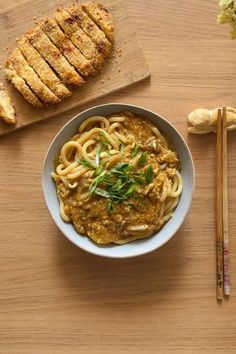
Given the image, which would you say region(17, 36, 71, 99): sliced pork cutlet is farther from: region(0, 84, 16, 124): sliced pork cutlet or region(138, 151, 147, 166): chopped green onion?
region(138, 151, 147, 166): chopped green onion

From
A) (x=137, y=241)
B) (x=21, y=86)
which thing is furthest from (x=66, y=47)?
(x=137, y=241)

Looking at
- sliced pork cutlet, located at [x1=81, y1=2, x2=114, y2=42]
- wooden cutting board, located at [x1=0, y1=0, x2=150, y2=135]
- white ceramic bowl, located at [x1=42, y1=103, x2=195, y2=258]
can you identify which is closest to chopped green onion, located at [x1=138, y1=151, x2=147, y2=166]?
white ceramic bowl, located at [x1=42, y1=103, x2=195, y2=258]

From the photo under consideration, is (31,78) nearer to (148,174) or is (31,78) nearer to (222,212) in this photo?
(148,174)

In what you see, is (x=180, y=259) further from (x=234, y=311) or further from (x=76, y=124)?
(x=76, y=124)

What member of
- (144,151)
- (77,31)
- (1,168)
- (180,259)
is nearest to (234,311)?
(180,259)

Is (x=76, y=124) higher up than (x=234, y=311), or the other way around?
(x=76, y=124)

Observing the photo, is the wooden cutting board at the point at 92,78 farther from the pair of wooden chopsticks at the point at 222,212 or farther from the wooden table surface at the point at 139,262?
the pair of wooden chopsticks at the point at 222,212

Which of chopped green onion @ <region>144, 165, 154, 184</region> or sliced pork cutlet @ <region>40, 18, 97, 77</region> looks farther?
sliced pork cutlet @ <region>40, 18, 97, 77</region>
